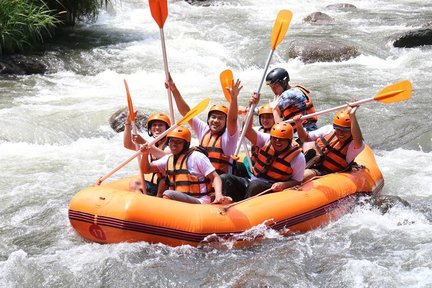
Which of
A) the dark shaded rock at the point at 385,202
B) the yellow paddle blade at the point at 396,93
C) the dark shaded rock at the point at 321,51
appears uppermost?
the yellow paddle blade at the point at 396,93

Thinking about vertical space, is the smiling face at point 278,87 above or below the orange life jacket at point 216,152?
above

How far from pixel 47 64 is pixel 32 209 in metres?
5.26

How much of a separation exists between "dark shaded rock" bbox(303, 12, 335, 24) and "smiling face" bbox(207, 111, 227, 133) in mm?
9519

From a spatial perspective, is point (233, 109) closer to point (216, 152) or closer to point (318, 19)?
point (216, 152)

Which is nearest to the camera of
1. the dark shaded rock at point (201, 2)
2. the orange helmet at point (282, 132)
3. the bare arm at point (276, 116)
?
the orange helmet at point (282, 132)

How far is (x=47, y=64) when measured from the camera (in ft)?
34.6

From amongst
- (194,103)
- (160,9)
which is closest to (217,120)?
(160,9)

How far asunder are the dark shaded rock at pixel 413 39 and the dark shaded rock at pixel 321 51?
979 mm

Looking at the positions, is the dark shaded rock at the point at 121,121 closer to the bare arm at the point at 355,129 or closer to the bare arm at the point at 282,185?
the bare arm at the point at 282,185

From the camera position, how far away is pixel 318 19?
14117 mm

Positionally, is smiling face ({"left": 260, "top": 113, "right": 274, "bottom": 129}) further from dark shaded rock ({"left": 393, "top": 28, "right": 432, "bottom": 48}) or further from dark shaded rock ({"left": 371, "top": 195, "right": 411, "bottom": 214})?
dark shaded rock ({"left": 393, "top": 28, "right": 432, "bottom": 48})

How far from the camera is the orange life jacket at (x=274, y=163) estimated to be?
5.09m

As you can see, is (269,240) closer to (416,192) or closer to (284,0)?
(416,192)

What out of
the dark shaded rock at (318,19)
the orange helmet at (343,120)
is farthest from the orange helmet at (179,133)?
the dark shaded rock at (318,19)
